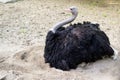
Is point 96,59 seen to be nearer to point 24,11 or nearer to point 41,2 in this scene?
point 24,11

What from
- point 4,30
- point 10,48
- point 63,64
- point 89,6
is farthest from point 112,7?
point 63,64

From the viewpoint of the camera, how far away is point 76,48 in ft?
18.3

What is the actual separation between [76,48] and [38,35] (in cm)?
203

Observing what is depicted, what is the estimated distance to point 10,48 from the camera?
6.76 meters

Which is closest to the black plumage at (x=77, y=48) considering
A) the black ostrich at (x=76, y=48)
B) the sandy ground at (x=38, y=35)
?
the black ostrich at (x=76, y=48)

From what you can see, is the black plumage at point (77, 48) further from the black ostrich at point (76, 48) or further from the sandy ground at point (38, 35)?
the sandy ground at point (38, 35)

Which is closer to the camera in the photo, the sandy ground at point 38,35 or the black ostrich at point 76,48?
the sandy ground at point 38,35

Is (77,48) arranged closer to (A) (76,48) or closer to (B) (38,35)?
(A) (76,48)

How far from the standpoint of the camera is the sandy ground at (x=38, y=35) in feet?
17.7

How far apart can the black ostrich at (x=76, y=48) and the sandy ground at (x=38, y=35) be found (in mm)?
116

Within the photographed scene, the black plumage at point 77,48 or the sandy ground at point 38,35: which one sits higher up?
the black plumage at point 77,48

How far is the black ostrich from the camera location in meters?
5.57

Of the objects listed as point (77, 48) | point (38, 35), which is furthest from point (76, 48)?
point (38, 35)

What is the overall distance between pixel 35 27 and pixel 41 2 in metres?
2.12
